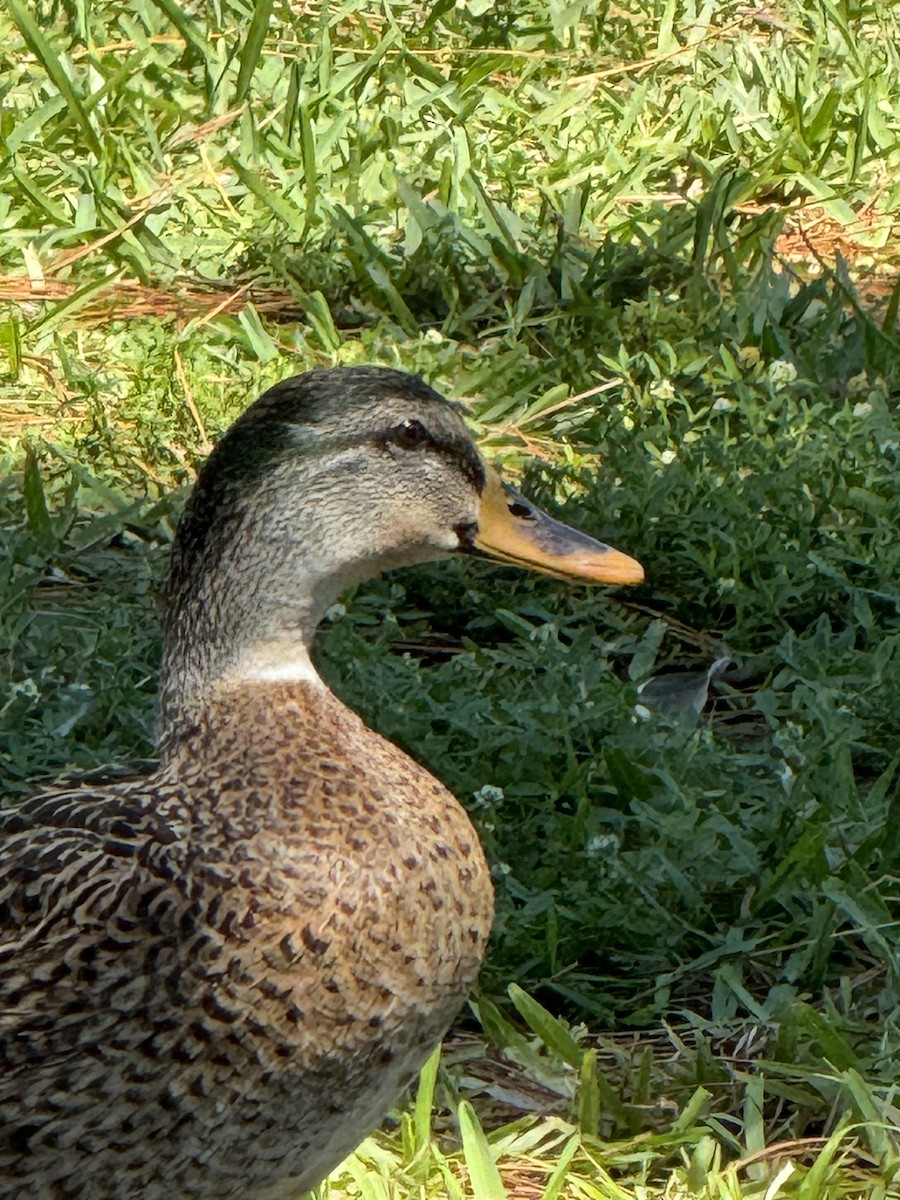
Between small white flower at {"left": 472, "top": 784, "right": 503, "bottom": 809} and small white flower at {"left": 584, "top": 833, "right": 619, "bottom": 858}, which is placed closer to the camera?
small white flower at {"left": 584, "top": 833, "right": 619, "bottom": 858}

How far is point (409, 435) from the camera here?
280cm

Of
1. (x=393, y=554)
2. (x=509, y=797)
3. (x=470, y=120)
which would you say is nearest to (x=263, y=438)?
(x=393, y=554)

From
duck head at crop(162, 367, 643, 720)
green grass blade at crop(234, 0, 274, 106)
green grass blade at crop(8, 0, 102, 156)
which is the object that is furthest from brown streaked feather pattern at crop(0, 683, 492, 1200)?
green grass blade at crop(234, 0, 274, 106)

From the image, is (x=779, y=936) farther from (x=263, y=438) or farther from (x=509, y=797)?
(x=263, y=438)

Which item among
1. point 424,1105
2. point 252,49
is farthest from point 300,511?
point 252,49

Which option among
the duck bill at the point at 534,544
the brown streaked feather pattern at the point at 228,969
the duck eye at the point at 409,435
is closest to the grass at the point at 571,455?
the brown streaked feather pattern at the point at 228,969

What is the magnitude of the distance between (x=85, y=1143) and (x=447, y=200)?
3668 millimetres

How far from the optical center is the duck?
98.2 inches

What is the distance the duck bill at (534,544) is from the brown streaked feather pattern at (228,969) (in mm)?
392

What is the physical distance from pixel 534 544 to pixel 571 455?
1.88 metres

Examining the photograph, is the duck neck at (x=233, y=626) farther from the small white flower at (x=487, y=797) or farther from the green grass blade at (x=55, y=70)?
the green grass blade at (x=55, y=70)

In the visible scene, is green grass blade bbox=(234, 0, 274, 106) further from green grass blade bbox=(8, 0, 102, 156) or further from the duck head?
the duck head

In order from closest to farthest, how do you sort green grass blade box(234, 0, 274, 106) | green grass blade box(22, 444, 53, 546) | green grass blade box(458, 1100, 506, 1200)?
1. green grass blade box(458, 1100, 506, 1200)
2. green grass blade box(22, 444, 53, 546)
3. green grass blade box(234, 0, 274, 106)

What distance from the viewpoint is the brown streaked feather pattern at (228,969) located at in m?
2.49
